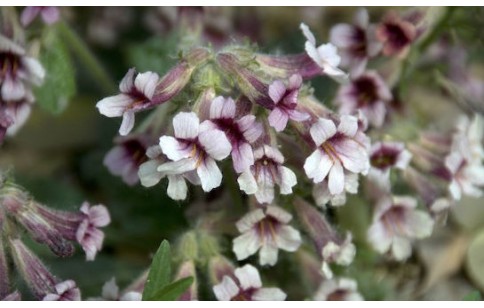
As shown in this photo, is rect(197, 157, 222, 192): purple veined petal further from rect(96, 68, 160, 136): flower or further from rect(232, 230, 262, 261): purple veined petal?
rect(232, 230, 262, 261): purple veined petal

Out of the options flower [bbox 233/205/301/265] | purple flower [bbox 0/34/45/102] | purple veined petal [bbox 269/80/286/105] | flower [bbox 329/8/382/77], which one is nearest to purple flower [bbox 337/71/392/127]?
flower [bbox 329/8/382/77]

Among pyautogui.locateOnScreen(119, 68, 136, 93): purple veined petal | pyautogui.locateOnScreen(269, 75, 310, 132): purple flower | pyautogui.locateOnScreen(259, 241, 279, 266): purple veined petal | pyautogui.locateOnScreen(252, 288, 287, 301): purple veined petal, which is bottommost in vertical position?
pyautogui.locateOnScreen(252, 288, 287, 301): purple veined petal

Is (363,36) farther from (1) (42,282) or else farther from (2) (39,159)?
(2) (39,159)

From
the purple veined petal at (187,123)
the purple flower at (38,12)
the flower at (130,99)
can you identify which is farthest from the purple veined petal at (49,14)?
the purple veined petal at (187,123)

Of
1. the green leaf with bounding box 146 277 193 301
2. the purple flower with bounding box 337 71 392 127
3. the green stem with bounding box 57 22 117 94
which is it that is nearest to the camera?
the green leaf with bounding box 146 277 193 301
